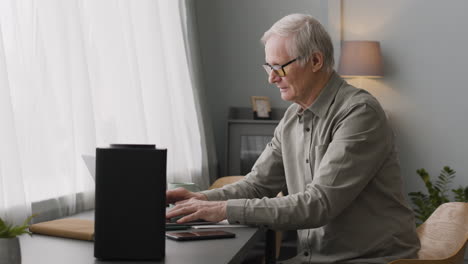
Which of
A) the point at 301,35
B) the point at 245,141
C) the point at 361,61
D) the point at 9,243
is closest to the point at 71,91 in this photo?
the point at 301,35

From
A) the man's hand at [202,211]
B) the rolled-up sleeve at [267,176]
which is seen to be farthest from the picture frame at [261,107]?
the man's hand at [202,211]

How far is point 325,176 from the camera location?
2059 mm

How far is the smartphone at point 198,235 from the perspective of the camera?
1.81 metres

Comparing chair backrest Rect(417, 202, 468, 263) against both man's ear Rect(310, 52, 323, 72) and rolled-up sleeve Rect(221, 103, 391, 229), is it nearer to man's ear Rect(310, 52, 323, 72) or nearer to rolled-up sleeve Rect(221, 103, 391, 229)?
rolled-up sleeve Rect(221, 103, 391, 229)

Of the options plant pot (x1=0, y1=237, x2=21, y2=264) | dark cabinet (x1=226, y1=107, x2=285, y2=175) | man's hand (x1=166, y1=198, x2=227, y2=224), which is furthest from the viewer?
dark cabinet (x1=226, y1=107, x2=285, y2=175)

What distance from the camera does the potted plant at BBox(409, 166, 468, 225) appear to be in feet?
16.1

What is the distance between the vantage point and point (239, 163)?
4941 mm

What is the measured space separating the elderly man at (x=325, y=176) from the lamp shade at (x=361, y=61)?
8.53 ft

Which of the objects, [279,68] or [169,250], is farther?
[279,68]

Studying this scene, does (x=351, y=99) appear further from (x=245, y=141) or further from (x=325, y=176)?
(x=245, y=141)

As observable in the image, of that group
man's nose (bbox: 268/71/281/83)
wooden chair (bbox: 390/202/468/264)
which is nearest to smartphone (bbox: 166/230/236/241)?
man's nose (bbox: 268/71/281/83)

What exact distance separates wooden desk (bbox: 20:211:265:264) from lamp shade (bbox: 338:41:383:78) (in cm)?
323

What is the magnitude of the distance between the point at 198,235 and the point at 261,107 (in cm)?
333

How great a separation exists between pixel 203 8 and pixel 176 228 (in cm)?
354
